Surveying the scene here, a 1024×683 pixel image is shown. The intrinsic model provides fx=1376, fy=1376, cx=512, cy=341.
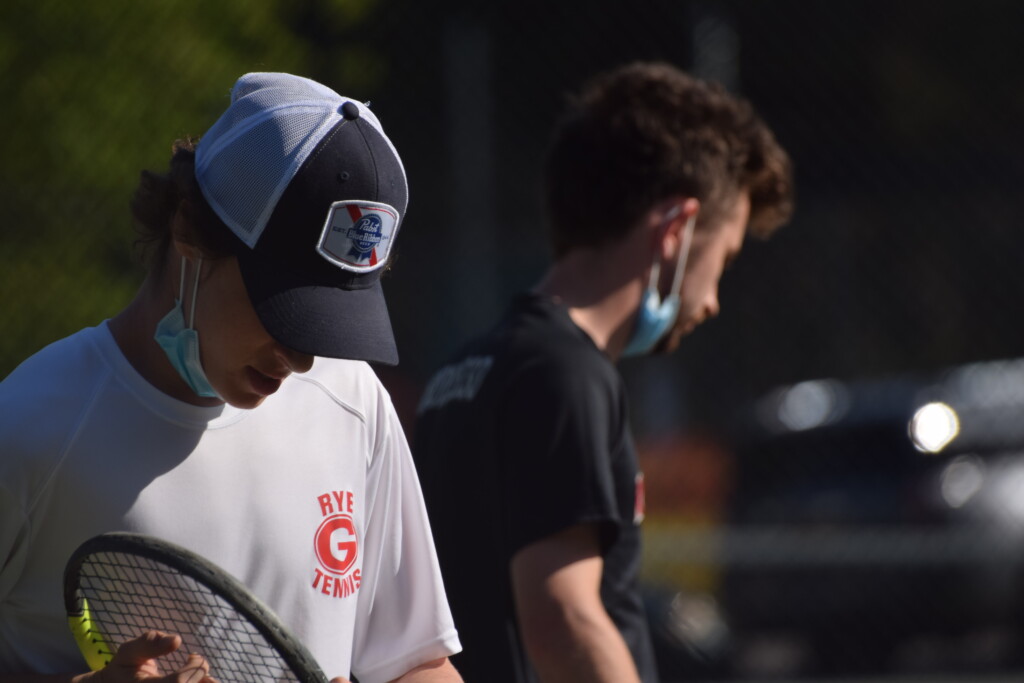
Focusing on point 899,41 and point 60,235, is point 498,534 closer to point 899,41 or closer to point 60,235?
point 60,235

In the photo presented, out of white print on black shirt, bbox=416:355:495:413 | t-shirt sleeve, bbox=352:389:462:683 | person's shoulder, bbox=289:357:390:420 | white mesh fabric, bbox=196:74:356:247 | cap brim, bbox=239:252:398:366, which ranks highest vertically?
white mesh fabric, bbox=196:74:356:247

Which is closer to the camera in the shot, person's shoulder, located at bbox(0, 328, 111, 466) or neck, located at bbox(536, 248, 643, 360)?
person's shoulder, located at bbox(0, 328, 111, 466)

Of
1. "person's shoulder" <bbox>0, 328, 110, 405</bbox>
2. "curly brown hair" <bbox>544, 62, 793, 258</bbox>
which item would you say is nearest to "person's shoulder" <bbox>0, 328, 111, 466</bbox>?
"person's shoulder" <bbox>0, 328, 110, 405</bbox>

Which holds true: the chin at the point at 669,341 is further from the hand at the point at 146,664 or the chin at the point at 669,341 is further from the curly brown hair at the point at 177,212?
the hand at the point at 146,664

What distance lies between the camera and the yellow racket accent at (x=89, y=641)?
63.6 inches

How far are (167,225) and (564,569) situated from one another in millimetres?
882

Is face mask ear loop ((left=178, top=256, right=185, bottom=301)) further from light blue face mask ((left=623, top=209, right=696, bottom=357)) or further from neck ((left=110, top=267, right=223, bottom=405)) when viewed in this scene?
light blue face mask ((left=623, top=209, right=696, bottom=357))

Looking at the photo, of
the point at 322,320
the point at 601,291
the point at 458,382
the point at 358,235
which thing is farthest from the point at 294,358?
the point at 601,291

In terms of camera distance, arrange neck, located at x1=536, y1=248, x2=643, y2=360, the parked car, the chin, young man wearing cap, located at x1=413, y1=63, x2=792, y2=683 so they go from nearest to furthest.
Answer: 1. young man wearing cap, located at x1=413, y1=63, x2=792, y2=683
2. neck, located at x1=536, y1=248, x2=643, y2=360
3. the chin
4. the parked car

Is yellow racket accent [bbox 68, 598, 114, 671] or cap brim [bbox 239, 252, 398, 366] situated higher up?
cap brim [bbox 239, 252, 398, 366]

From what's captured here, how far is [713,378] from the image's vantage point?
659cm

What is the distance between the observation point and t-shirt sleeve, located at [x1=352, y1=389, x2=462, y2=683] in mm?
1859

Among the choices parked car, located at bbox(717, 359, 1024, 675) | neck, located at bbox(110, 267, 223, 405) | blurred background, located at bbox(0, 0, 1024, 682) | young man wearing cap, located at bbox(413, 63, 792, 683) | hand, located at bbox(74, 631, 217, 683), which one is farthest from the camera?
parked car, located at bbox(717, 359, 1024, 675)

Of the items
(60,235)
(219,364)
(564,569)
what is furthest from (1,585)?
(60,235)
